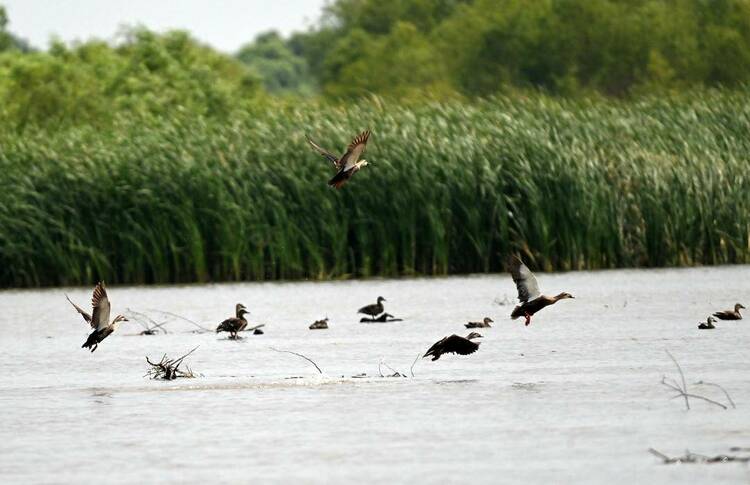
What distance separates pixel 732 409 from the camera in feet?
→ 32.4

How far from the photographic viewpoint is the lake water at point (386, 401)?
838 cm

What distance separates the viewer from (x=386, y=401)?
10789 mm

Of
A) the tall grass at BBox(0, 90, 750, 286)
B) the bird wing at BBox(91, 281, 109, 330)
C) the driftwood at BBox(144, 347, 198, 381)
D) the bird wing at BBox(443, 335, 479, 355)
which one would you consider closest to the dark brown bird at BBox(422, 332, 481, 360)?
the bird wing at BBox(443, 335, 479, 355)

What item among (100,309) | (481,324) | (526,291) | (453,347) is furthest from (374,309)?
(100,309)

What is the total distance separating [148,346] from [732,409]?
7.15m

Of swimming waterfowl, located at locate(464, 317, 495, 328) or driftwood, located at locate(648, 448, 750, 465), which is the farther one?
swimming waterfowl, located at locate(464, 317, 495, 328)

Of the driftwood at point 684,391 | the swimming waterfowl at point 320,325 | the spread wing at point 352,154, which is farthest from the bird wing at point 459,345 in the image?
the swimming waterfowl at point 320,325

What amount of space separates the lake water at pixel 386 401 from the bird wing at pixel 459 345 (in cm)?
14

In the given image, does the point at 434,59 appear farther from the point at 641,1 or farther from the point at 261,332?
the point at 261,332

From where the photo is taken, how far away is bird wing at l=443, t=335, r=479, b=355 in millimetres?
12695

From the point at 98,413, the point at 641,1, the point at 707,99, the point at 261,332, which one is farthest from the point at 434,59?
the point at 98,413

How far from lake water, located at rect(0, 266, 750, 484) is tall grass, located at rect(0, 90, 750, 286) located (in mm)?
4817

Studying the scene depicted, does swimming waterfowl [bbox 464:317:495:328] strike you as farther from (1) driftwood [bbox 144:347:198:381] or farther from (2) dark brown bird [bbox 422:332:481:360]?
(1) driftwood [bbox 144:347:198:381]

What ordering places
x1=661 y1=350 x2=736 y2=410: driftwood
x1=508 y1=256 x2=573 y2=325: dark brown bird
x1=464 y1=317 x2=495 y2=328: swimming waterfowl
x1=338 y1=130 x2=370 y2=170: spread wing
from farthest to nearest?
1. x1=464 y1=317 x2=495 y2=328: swimming waterfowl
2. x1=338 y1=130 x2=370 y2=170: spread wing
3. x1=508 y1=256 x2=573 y2=325: dark brown bird
4. x1=661 y1=350 x2=736 y2=410: driftwood
